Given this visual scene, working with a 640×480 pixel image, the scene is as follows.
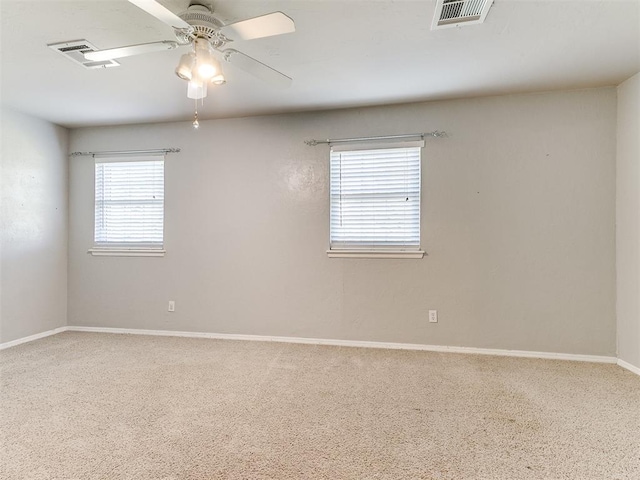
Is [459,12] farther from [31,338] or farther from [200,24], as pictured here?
[31,338]

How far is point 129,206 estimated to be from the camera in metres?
3.95

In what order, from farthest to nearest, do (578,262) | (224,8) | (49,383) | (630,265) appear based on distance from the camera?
(578,262)
(630,265)
(49,383)
(224,8)

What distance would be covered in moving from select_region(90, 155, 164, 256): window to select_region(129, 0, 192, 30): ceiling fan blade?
8.34ft

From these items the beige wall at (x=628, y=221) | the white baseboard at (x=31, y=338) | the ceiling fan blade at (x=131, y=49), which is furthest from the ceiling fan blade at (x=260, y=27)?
the white baseboard at (x=31, y=338)

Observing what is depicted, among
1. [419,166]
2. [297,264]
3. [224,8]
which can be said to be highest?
[224,8]

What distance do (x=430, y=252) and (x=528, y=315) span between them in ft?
3.50

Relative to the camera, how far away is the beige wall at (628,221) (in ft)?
8.86

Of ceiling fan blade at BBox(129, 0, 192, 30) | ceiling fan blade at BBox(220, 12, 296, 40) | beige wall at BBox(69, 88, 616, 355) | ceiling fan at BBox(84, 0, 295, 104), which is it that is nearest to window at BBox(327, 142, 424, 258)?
beige wall at BBox(69, 88, 616, 355)

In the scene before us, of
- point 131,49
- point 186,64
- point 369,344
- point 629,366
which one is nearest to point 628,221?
point 629,366

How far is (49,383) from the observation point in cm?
251

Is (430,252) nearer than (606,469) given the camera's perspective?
No

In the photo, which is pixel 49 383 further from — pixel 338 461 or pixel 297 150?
pixel 297 150

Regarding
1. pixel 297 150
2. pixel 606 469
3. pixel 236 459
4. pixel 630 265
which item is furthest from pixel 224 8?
pixel 630 265

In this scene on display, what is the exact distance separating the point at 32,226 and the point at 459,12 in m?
4.55
